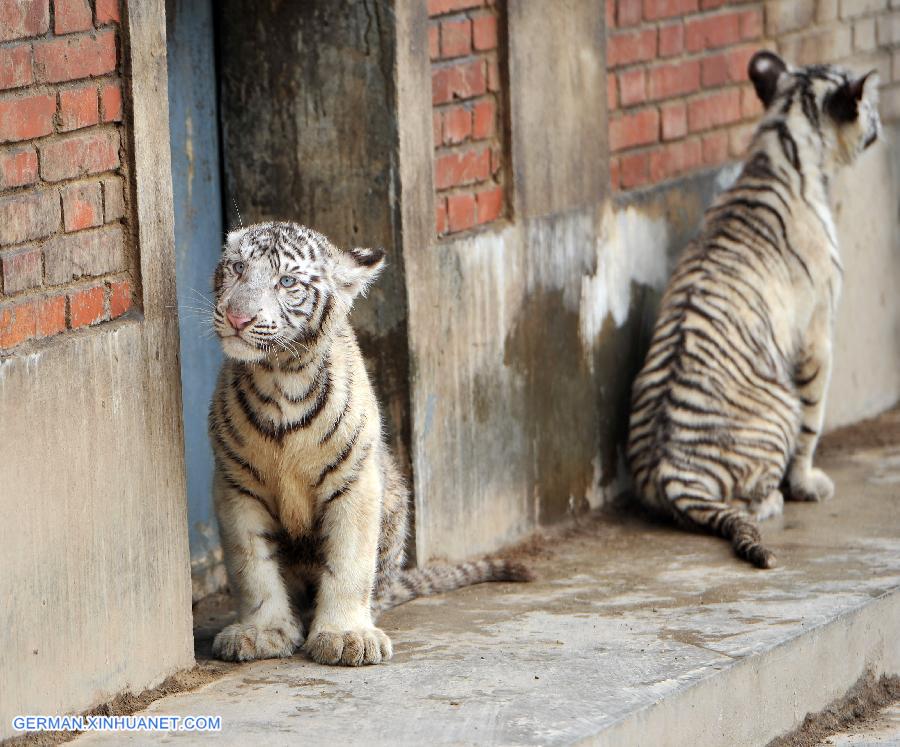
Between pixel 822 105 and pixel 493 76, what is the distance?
1.87 m

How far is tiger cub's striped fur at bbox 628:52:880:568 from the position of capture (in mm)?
6953

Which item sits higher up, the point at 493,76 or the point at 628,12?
the point at 628,12

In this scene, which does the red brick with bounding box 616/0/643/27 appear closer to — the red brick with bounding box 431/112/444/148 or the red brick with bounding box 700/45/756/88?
the red brick with bounding box 700/45/756/88

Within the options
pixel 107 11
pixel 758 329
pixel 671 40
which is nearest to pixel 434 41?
pixel 107 11

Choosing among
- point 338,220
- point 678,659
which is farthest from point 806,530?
point 338,220

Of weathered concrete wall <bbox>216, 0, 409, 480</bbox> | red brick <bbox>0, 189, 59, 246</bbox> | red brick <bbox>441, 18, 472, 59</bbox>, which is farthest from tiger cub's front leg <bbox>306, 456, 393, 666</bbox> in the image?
red brick <bbox>441, 18, 472, 59</bbox>

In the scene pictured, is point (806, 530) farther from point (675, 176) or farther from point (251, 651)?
point (251, 651)

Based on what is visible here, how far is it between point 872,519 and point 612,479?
1152 millimetres

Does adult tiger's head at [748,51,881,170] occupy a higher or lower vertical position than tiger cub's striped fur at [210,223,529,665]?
higher

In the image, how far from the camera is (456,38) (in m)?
6.30

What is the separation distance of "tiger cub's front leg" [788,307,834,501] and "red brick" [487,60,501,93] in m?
1.95

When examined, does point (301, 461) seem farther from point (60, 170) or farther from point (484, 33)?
point (484, 33)

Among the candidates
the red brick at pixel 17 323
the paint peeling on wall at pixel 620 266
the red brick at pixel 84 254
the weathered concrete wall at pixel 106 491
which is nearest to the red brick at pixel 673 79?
the paint peeling on wall at pixel 620 266

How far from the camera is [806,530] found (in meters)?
6.82
